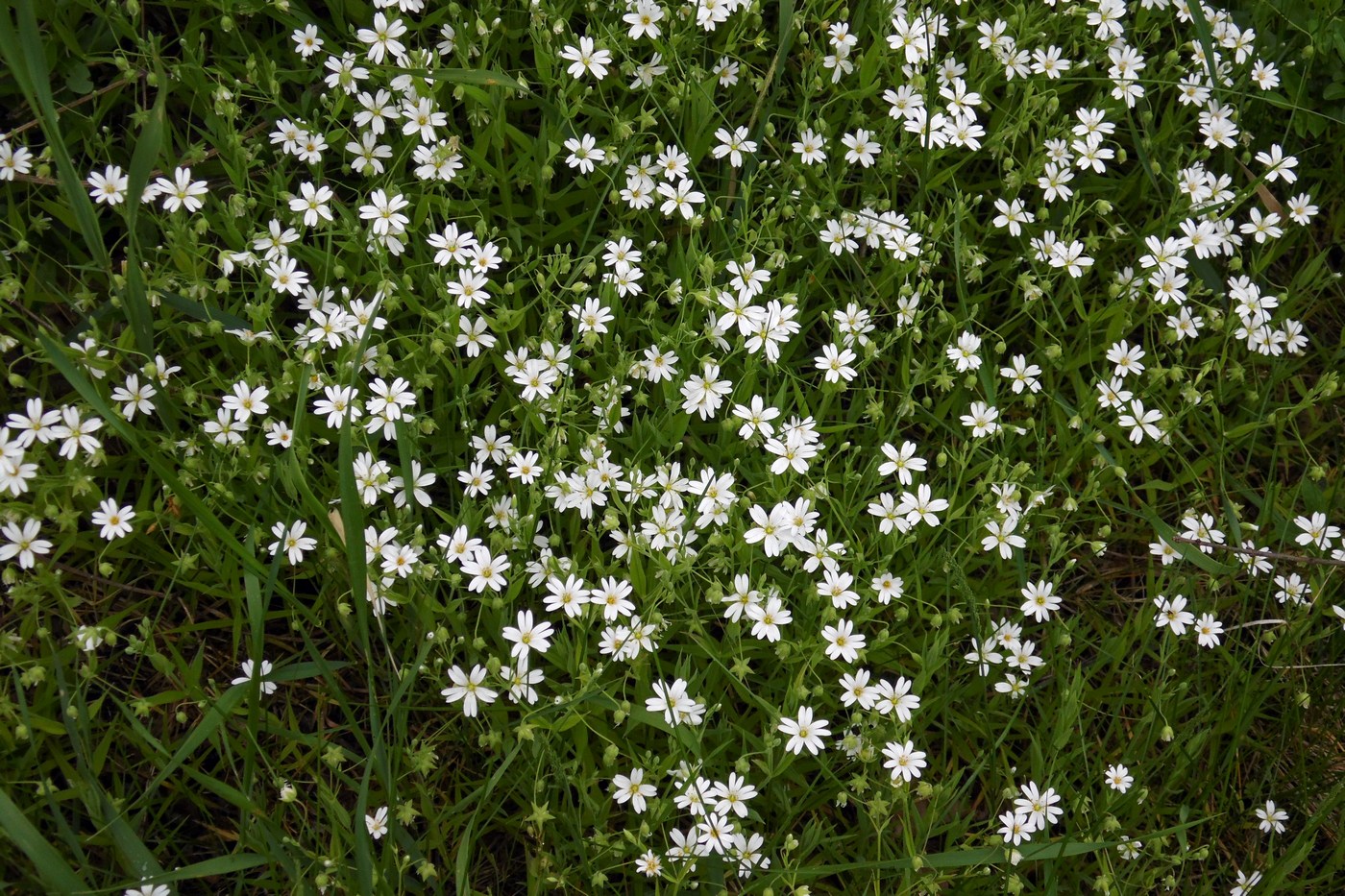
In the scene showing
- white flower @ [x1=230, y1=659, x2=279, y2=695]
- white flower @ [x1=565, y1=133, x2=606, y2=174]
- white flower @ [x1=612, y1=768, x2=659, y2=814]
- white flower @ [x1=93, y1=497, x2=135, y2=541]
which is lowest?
white flower @ [x1=612, y1=768, x2=659, y2=814]

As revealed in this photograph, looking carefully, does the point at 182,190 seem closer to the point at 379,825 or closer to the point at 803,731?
the point at 379,825

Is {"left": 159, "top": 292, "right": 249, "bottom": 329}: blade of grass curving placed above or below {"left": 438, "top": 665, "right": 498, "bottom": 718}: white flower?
above

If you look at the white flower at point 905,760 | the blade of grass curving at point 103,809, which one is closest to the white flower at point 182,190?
the blade of grass curving at point 103,809

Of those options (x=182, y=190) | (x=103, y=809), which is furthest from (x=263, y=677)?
(x=182, y=190)

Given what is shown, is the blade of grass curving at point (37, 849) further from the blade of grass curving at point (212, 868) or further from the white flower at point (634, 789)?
the white flower at point (634, 789)

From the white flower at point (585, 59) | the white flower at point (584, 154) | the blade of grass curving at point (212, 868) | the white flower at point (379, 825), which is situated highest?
the white flower at point (585, 59)

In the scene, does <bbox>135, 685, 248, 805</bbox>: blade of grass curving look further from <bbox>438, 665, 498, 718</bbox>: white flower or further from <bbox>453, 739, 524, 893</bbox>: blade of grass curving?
<bbox>453, 739, 524, 893</bbox>: blade of grass curving

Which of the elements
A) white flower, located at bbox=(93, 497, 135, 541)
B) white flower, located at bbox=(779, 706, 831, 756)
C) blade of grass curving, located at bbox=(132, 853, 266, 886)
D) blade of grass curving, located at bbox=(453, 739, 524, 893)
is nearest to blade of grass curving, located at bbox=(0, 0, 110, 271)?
white flower, located at bbox=(93, 497, 135, 541)
